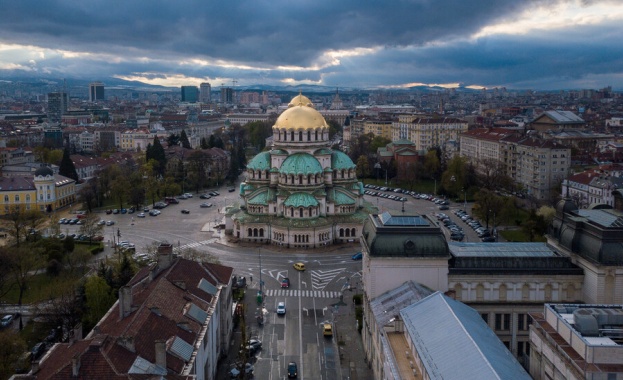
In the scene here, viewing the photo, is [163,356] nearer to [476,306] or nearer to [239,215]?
[476,306]

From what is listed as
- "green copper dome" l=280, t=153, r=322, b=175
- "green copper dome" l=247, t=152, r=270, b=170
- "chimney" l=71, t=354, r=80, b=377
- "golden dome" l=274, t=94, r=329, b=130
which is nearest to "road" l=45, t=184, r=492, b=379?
"green copper dome" l=247, t=152, r=270, b=170

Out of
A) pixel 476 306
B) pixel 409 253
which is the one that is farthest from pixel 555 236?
pixel 409 253

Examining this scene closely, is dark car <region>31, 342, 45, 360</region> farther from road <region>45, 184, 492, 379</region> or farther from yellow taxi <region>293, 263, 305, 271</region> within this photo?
yellow taxi <region>293, 263, 305, 271</region>

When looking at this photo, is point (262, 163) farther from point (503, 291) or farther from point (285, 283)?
point (503, 291)

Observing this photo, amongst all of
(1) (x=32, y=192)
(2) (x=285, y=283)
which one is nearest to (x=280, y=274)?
(2) (x=285, y=283)

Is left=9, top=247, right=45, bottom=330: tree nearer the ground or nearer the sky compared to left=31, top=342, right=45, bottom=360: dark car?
nearer the sky

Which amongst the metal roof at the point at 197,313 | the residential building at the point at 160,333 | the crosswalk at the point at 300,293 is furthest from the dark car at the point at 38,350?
the crosswalk at the point at 300,293
